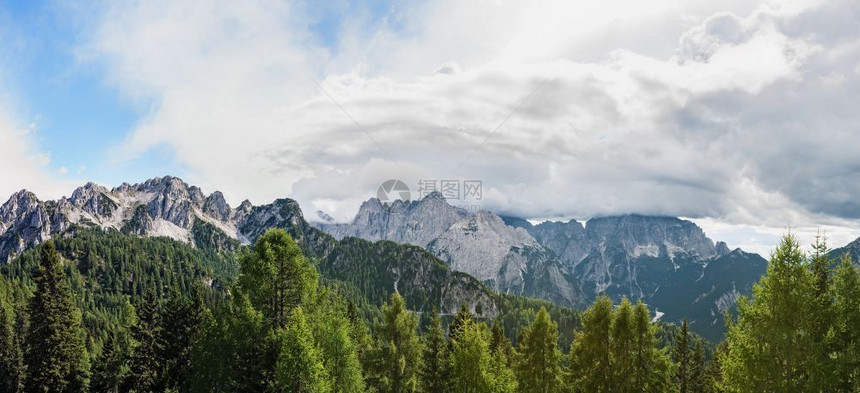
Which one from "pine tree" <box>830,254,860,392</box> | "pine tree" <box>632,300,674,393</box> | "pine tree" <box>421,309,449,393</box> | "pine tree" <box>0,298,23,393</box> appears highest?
"pine tree" <box>830,254,860,392</box>

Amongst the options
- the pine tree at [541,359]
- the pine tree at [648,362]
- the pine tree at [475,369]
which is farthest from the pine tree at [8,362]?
the pine tree at [648,362]

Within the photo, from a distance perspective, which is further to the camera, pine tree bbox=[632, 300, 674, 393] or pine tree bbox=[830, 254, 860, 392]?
pine tree bbox=[632, 300, 674, 393]

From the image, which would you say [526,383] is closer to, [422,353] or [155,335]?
[422,353]

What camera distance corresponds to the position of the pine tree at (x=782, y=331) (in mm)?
21391

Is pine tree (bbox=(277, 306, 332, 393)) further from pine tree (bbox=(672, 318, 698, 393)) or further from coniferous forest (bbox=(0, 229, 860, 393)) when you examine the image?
pine tree (bbox=(672, 318, 698, 393))

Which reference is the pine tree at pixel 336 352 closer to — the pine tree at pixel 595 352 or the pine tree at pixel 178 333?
the pine tree at pixel 595 352

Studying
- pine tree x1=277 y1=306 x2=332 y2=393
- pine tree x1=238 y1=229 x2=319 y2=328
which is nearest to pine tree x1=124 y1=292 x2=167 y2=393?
pine tree x1=238 y1=229 x2=319 y2=328

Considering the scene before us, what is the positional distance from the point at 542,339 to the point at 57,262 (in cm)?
5216

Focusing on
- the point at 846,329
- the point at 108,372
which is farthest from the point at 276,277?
the point at 108,372

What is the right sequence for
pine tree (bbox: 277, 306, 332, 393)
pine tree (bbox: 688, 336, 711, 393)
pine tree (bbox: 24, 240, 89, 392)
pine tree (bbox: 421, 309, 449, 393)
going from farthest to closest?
pine tree (bbox: 688, 336, 711, 393) < pine tree (bbox: 24, 240, 89, 392) < pine tree (bbox: 421, 309, 449, 393) < pine tree (bbox: 277, 306, 332, 393)

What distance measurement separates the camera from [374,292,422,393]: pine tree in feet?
135

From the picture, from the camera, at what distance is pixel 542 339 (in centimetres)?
3959

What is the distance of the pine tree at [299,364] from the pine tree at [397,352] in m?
15.1

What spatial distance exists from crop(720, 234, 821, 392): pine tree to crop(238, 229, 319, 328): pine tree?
23.5 m
